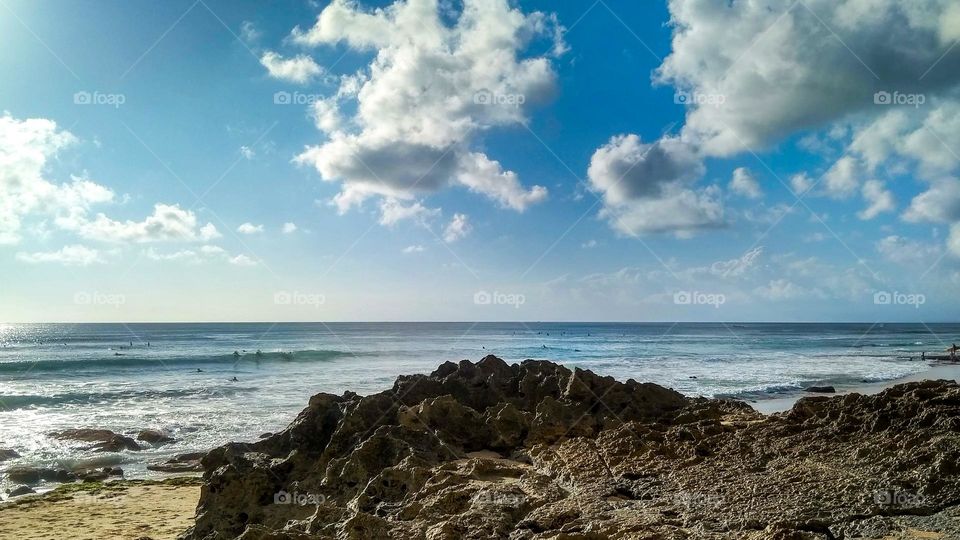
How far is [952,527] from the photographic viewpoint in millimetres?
3631

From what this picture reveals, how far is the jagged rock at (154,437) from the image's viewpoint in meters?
15.7

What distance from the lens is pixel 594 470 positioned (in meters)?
6.00

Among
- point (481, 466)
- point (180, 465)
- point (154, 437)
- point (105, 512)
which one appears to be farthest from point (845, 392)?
point (154, 437)

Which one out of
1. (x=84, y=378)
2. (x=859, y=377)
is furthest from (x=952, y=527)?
(x=84, y=378)

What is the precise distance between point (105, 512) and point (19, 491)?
3.49m

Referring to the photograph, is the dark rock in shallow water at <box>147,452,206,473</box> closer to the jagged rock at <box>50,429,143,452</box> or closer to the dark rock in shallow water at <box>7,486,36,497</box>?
the dark rock in shallow water at <box>7,486,36,497</box>

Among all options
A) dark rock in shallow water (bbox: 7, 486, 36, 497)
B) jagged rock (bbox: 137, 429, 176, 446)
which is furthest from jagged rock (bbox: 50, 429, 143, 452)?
dark rock in shallow water (bbox: 7, 486, 36, 497)

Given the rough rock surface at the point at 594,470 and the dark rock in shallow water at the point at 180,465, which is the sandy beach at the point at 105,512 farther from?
the rough rock surface at the point at 594,470

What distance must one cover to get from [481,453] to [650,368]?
95.0 ft

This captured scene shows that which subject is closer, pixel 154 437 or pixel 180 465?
pixel 180 465

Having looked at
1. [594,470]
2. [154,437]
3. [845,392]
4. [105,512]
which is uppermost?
[594,470]

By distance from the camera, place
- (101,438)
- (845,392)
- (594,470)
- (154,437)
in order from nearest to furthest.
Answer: (594,470) < (101,438) < (154,437) < (845,392)

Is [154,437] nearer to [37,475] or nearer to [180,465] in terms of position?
[37,475]

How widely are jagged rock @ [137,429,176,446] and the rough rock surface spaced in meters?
9.14
